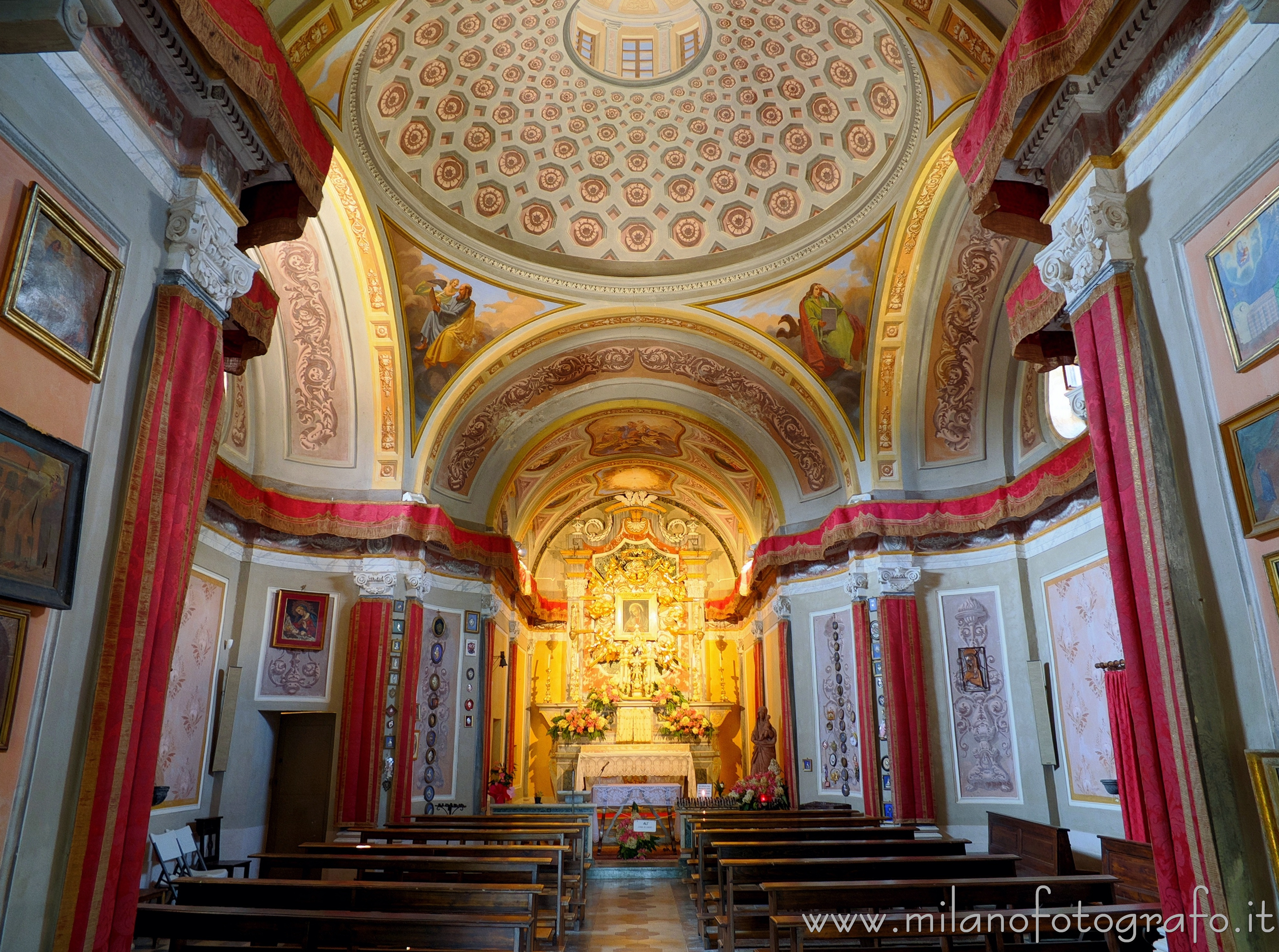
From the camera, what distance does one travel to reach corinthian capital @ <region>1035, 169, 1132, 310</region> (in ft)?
17.1

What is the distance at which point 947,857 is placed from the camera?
704 cm

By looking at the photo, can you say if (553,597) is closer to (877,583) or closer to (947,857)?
(877,583)

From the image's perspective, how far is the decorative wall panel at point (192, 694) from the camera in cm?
1023

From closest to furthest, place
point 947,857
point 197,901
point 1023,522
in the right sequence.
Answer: point 197,901, point 947,857, point 1023,522

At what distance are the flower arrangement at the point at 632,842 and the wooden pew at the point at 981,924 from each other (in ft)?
28.2

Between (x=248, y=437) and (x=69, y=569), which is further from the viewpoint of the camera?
(x=248, y=437)

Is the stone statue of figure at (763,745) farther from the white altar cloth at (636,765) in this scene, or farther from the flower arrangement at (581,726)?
the flower arrangement at (581,726)

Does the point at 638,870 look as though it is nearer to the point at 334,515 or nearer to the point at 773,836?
the point at 773,836

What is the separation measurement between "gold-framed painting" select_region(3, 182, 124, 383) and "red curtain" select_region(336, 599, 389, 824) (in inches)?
370

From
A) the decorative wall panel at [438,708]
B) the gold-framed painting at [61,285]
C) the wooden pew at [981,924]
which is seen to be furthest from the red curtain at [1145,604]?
the decorative wall panel at [438,708]

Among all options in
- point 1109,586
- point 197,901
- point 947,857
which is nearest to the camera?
point 197,901

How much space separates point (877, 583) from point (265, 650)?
9.54 metres

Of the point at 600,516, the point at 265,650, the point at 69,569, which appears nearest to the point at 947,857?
the point at 69,569

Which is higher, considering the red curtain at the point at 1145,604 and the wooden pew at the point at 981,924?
the red curtain at the point at 1145,604
